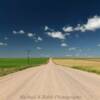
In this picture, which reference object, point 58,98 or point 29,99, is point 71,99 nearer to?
point 58,98

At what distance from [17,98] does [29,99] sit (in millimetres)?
706

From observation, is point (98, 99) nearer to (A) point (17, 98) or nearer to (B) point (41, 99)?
(B) point (41, 99)

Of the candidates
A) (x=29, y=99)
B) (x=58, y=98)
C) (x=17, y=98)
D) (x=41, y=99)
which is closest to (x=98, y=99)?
(x=58, y=98)

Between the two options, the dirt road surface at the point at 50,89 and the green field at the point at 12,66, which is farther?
the green field at the point at 12,66

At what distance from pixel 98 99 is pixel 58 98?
1960mm

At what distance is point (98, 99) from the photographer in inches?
383

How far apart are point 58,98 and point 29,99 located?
1461mm

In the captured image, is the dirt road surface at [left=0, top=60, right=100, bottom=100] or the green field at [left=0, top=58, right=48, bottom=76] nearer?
the dirt road surface at [left=0, top=60, right=100, bottom=100]

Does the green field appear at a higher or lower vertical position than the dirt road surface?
higher

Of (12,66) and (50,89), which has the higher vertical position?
(12,66)

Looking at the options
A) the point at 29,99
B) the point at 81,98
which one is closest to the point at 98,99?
the point at 81,98

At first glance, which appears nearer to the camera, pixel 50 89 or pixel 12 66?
pixel 50 89

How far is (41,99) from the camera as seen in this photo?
9.78 metres

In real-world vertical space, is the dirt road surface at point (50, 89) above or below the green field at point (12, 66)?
below
